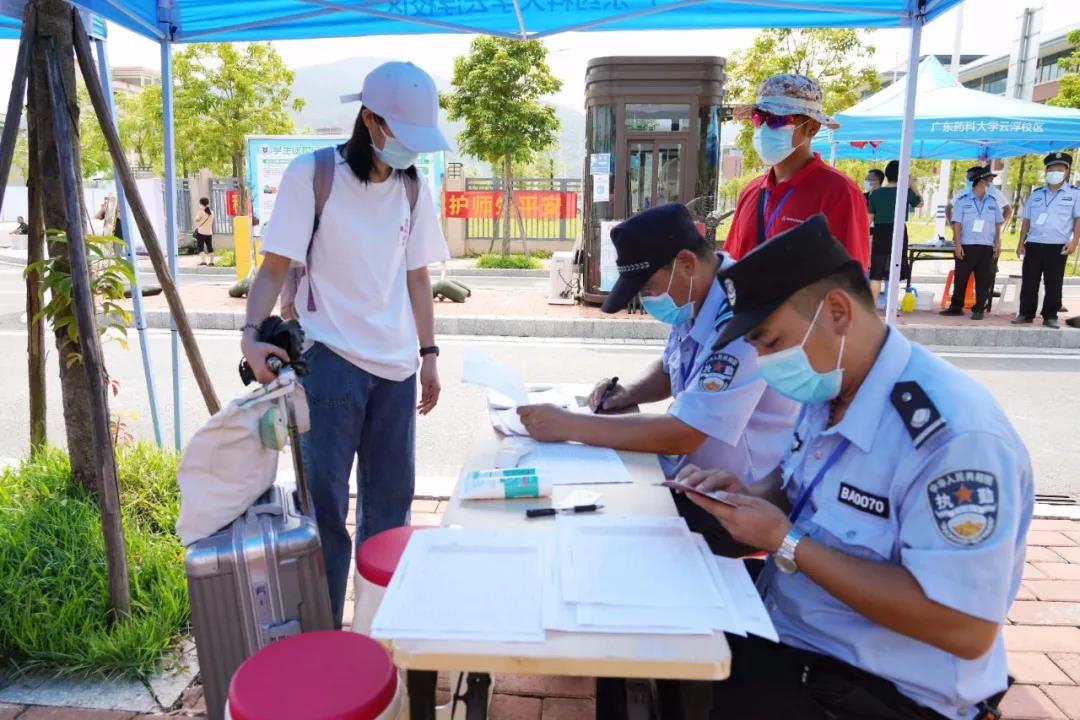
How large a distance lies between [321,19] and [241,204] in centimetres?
1403

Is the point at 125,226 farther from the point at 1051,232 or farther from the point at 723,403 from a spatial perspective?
the point at 1051,232

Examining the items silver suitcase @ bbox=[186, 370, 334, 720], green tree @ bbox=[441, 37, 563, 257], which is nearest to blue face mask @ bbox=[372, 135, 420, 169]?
silver suitcase @ bbox=[186, 370, 334, 720]

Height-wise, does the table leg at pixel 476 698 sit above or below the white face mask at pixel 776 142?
below

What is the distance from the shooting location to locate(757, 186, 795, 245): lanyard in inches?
124

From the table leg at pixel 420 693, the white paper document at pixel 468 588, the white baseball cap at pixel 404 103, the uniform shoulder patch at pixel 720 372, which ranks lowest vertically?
the table leg at pixel 420 693

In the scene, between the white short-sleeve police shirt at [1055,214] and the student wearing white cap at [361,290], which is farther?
the white short-sleeve police shirt at [1055,214]

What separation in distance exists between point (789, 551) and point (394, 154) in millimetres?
1469

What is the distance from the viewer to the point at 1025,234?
856cm

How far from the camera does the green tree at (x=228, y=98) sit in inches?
617

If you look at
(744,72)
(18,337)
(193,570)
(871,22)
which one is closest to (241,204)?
(18,337)

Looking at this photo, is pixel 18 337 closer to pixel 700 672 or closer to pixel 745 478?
pixel 745 478

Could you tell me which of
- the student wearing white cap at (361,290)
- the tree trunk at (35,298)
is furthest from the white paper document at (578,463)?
the tree trunk at (35,298)

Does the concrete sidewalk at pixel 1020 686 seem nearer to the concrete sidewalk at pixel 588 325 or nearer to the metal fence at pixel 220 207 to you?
the concrete sidewalk at pixel 588 325

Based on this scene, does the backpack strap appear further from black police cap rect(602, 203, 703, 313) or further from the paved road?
the paved road
